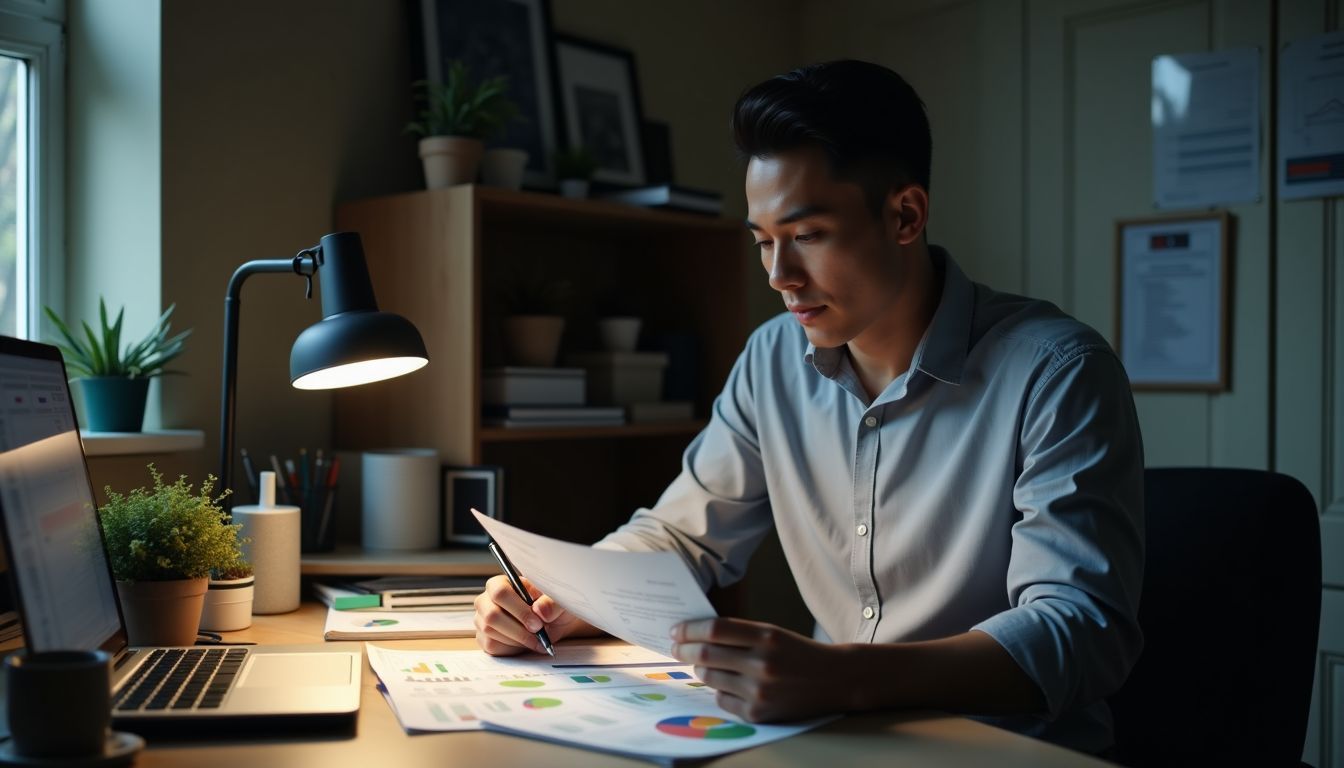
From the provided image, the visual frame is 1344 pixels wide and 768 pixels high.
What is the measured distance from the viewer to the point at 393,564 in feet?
5.79

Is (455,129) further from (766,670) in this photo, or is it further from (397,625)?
(766,670)

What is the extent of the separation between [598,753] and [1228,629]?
89 centimetres

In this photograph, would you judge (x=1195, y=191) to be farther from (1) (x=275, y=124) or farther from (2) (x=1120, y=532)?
(1) (x=275, y=124)

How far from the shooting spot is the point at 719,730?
3.24 feet

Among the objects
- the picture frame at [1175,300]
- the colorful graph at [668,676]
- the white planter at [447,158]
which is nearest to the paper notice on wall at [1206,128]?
the picture frame at [1175,300]

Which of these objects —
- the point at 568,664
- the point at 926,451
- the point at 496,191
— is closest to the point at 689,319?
the point at 496,191

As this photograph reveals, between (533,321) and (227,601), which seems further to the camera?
(533,321)

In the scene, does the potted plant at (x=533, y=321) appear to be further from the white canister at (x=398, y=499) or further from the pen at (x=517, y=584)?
the pen at (x=517, y=584)

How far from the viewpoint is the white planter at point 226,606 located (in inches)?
58.1

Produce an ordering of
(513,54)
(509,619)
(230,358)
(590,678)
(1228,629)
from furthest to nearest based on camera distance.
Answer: (513,54) → (230,358) → (1228,629) → (509,619) → (590,678)

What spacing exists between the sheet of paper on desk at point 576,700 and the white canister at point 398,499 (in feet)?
1.95

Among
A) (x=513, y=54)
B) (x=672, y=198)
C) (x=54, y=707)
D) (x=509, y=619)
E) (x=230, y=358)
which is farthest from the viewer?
(x=513, y=54)

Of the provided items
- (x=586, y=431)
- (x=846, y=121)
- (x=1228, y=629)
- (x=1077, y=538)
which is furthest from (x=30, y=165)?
(x=1228, y=629)

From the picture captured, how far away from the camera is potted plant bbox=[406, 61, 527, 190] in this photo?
6.72 ft
